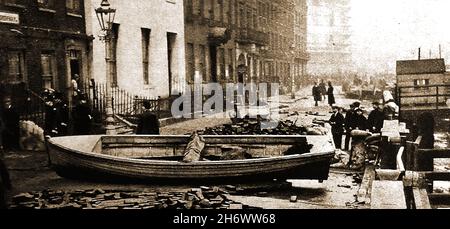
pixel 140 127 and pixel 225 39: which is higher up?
pixel 225 39

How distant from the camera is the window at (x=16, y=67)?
13.3 m

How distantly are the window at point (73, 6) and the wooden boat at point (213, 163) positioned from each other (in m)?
7.70

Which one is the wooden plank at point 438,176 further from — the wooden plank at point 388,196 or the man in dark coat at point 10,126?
the man in dark coat at point 10,126

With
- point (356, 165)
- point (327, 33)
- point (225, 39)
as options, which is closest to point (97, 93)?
point (356, 165)

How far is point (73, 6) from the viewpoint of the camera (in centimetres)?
1659

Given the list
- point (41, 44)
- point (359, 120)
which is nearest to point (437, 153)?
point (359, 120)

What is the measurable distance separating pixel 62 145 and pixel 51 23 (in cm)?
746

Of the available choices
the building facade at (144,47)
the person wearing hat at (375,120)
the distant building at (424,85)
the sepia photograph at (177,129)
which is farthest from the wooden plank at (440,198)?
the building facade at (144,47)

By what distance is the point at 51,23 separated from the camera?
15430mm

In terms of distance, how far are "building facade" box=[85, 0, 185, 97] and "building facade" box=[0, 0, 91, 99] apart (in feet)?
2.30

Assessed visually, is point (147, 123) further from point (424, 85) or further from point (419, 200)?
point (424, 85)

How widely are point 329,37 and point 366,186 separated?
2706 inches

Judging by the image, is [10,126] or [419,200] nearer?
[419,200]

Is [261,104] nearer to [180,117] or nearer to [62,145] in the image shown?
[180,117]
